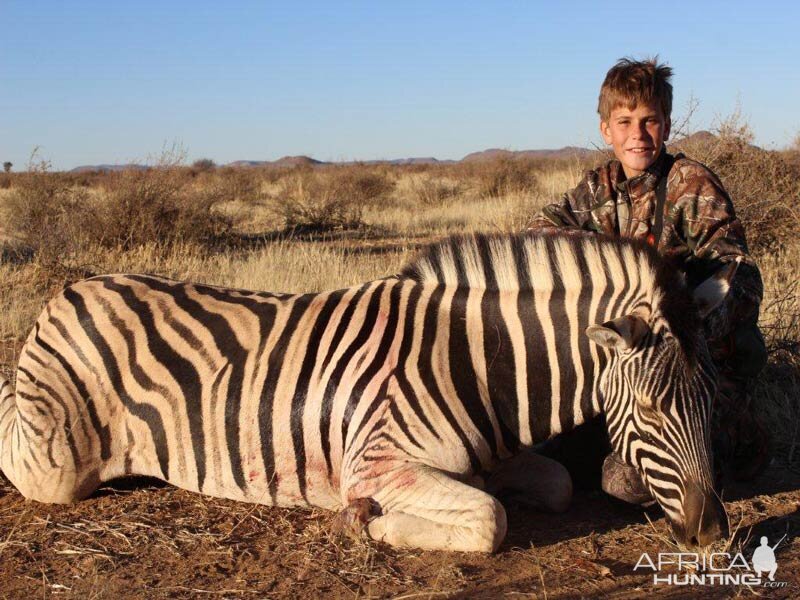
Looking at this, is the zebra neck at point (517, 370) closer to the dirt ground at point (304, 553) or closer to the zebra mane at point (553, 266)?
the zebra mane at point (553, 266)

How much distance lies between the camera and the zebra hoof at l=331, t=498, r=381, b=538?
3.48 m

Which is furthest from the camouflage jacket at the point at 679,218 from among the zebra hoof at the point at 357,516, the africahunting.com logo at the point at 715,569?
the zebra hoof at the point at 357,516

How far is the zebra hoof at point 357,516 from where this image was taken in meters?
3.48

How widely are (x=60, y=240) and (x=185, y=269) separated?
140cm

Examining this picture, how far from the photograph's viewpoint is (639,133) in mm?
4660

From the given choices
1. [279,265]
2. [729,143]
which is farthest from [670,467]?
[729,143]

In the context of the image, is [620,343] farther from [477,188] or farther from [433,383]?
[477,188]

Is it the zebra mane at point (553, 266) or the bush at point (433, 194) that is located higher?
the bush at point (433, 194)

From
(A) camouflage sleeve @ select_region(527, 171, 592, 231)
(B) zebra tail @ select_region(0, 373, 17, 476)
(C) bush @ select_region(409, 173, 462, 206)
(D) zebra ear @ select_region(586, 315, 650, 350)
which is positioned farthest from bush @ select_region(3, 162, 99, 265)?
(C) bush @ select_region(409, 173, 462, 206)

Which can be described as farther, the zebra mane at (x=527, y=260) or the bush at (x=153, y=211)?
the bush at (x=153, y=211)

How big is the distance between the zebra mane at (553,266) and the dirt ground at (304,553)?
3.19ft

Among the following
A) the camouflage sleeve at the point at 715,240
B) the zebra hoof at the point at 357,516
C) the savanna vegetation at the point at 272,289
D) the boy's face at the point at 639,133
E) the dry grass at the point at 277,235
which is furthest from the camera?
the dry grass at the point at 277,235

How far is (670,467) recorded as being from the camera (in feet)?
10.6

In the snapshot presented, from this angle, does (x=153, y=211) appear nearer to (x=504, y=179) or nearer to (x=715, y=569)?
(x=715, y=569)
